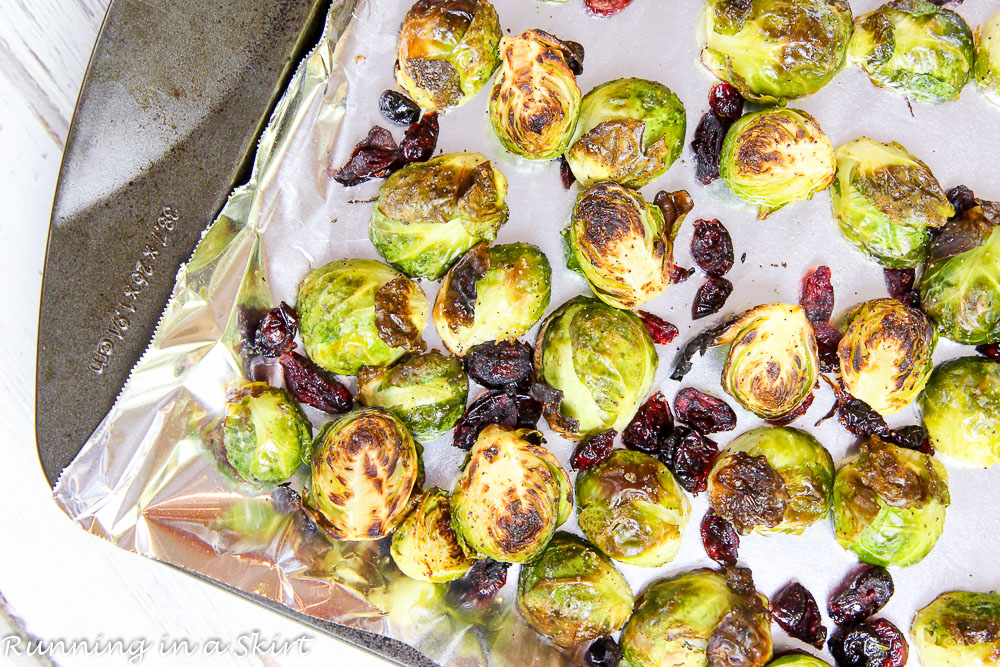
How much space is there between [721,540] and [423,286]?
5.25 feet

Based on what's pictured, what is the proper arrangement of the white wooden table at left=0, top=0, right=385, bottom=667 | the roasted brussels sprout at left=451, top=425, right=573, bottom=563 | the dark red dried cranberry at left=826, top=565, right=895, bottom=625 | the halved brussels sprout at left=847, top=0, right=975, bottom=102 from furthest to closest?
1. the white wooden table at left=0, top=0, right=385, bottom=667
2. the dark red dried cranberry at left=826, top=565, right=895, bottom=625
3. the halved brussels sprout at left=847, top=0, right=975, bottom=102
4. the roasted brussels sprout at left=451, top=425, right=573, bottom=563

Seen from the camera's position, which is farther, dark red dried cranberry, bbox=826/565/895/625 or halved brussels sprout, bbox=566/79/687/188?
dark red dried cranberry, bbox=826/565/895/625

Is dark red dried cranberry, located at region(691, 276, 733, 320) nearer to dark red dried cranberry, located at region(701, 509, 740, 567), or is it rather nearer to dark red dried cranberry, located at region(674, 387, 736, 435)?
dark red dried cranberry, located at region(674, 387, 736, 435)

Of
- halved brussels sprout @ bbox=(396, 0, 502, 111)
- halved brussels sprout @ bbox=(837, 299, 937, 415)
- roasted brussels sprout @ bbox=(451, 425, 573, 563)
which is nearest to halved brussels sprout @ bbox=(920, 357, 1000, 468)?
halved brussels sprout @ bbox=(837, 299, 937, 415)

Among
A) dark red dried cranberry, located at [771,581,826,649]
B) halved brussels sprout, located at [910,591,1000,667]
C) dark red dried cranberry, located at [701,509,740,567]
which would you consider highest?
dark red dried cranberry, located at [701,509,740,567]

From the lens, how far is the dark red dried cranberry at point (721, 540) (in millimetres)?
3129

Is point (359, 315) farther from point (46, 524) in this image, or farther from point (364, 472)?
point (46, 524)

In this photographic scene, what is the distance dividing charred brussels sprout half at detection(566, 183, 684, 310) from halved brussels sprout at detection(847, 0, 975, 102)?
110 centimetres

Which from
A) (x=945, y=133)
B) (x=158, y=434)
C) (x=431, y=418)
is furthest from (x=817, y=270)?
(x=158, y=434)

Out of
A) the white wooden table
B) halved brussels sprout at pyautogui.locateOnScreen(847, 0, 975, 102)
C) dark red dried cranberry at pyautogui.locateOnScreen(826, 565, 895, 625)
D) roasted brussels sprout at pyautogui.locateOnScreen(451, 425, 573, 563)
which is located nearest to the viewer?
roasted brussels sprout at pyautogui.locateOnScreen(451, 425, 573, 563)

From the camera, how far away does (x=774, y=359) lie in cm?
291

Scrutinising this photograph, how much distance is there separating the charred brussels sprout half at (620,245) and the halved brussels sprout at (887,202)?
78 cm

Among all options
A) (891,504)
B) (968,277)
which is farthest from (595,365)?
(968,277)

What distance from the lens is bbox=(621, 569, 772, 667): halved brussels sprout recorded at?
292 cm
